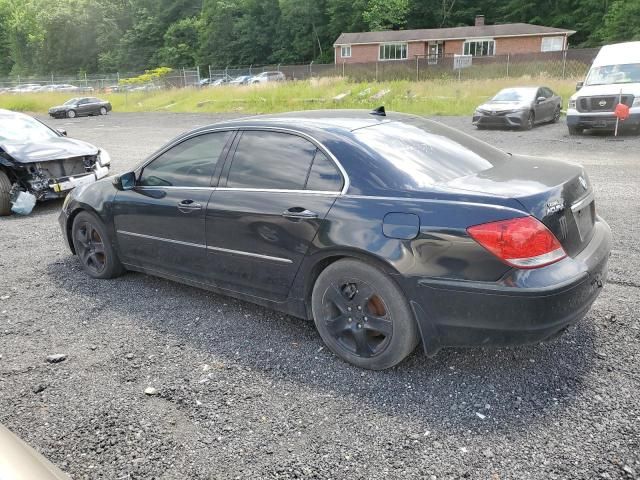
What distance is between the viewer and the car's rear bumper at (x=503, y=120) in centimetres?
1666

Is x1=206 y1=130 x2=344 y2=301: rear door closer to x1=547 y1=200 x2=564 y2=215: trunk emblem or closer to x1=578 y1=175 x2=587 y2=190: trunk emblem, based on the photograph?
x1=547 y1=200 x2=564 y2=215: trunk emblem

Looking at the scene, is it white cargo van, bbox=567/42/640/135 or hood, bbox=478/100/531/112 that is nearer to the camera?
white cargo van, bbox=567/42/640/135

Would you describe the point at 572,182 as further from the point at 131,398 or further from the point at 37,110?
the point at 37,110

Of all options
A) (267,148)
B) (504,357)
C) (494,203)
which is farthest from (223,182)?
(504,357)

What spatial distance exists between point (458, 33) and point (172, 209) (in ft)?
182

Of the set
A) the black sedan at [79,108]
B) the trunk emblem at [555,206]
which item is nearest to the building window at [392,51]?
the black sedan at [79,108]

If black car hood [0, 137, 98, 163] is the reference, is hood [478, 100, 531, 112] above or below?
below

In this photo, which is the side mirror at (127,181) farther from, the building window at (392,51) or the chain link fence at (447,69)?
the building window at (392,51)

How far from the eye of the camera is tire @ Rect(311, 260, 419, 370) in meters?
3.13

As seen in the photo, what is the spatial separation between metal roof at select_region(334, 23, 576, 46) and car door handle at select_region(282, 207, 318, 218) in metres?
53.5

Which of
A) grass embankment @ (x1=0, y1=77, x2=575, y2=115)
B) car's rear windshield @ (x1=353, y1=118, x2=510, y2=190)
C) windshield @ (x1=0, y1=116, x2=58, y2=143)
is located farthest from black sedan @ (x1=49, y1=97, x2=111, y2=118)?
car's rear windshield @ (x1=353, y1=118, x2=510, y2=190)

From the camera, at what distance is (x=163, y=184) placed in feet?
14.6

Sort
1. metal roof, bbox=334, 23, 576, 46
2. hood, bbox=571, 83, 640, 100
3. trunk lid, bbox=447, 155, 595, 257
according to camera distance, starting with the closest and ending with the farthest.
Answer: trunk lid, bbox=447, 155, 595, 257 → hood, bbox=571, 83, 640, 100 → metal roof, bbox=334, 23, 576, 46

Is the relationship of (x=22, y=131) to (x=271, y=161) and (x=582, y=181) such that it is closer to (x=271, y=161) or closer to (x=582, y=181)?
(x=271, y=161)
